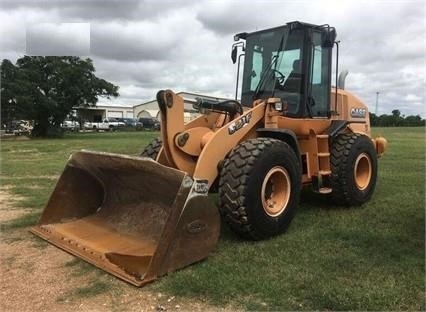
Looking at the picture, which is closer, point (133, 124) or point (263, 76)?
point (263, 76)

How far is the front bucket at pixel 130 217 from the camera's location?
4.41 meters

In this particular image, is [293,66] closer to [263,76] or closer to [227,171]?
[263,76]

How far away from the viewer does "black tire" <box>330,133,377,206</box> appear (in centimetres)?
689

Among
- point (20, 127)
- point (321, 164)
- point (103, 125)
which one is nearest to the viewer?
point (321, 164)

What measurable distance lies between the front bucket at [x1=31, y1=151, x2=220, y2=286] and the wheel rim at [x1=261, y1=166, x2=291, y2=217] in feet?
3.19

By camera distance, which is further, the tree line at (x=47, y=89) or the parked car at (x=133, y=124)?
the parked car at (x=133, y=124)

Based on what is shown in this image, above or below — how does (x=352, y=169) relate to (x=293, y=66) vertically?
below

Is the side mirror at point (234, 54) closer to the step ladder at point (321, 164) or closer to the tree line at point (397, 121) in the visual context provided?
the step ladder at point (321, 164)

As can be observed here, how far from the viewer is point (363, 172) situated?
7633mm

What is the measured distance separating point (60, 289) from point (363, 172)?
5.09 metres

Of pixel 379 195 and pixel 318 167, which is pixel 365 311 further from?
pixel 379 195

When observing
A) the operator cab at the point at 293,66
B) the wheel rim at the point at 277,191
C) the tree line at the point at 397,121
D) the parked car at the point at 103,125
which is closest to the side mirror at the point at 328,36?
the operator cab at the point at 293,66

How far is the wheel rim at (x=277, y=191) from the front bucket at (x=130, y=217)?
0.97 metres

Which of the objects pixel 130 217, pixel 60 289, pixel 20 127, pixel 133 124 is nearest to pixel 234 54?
pixel 130 217
